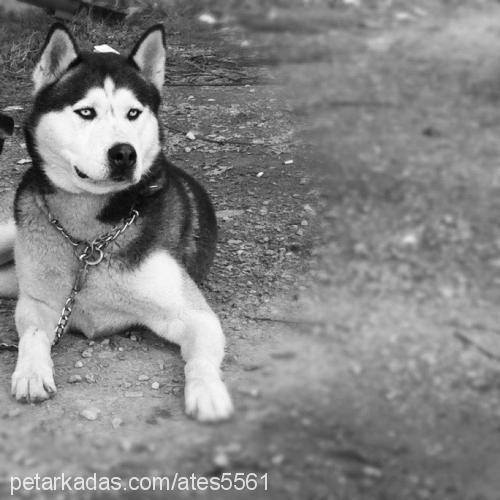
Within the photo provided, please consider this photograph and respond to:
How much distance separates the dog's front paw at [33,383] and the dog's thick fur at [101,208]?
0.17ft

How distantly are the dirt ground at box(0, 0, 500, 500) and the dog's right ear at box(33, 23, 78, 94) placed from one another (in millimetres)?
1101

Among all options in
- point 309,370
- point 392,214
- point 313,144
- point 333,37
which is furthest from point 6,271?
point 333,37

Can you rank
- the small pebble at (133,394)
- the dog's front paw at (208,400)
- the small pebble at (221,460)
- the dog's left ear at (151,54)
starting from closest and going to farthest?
the small pebble at (221,460)
the dog's front paw at (208,400)
the small pebble at (133,394)
the dog's left ear at (151,54)

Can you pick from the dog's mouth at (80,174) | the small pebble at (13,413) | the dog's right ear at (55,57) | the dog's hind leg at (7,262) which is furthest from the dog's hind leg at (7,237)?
the small pebble at (13,413)

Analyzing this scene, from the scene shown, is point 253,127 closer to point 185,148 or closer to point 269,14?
point 185,148

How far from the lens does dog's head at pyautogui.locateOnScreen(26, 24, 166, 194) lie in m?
3.30

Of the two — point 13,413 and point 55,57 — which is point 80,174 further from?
point 13,413

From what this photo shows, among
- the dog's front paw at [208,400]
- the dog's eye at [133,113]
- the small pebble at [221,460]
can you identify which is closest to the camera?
the small pebble at [221,460]

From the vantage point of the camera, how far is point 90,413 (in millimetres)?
3080

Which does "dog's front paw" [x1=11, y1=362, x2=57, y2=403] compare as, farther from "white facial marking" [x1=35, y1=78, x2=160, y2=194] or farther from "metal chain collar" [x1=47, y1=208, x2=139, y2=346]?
"white facial marking" [x1=35, y1=78, x2=160, y2=194]

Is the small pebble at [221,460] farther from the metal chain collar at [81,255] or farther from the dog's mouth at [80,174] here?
the dog's mouth at [80,174]

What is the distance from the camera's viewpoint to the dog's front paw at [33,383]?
3.12 metres

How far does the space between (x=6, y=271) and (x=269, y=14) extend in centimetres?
663

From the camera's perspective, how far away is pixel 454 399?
3.04 metres
